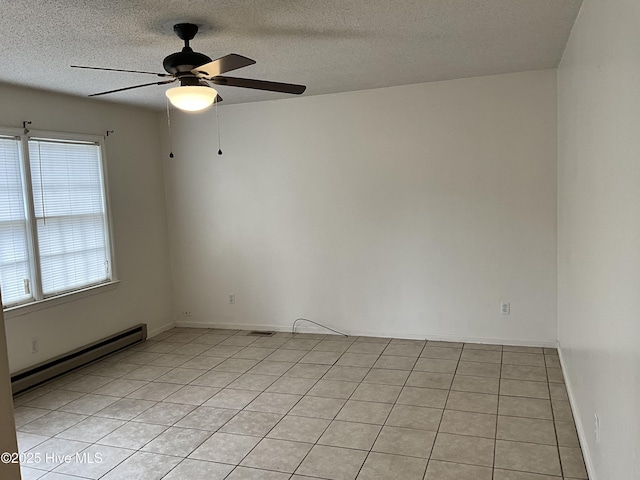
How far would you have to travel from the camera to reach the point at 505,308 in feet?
15.4

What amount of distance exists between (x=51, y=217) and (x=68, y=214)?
0.19m

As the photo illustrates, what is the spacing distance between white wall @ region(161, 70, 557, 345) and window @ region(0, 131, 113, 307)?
42.5 inches

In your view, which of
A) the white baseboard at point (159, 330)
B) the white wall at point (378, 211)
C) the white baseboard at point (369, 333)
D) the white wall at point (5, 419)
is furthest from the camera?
the white baseboard at point (159, 330)

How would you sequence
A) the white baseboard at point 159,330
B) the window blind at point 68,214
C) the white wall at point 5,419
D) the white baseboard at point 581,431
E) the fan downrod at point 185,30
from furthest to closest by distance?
the white baseboard at point 159,330
the window blind at point 68,214
the fan downrod at point 185,30
the white baseboard at point 581,431
the white wall at point 5,419

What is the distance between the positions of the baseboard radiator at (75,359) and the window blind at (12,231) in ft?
1.96

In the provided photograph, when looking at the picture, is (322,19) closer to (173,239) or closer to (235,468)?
(235,468)

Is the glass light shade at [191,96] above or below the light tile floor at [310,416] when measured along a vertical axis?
above

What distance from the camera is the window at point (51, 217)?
4.05m

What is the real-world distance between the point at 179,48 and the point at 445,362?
3202mm

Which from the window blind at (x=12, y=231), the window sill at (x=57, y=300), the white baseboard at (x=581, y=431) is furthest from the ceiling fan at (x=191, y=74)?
the white baseboard at (x=581, y=431)

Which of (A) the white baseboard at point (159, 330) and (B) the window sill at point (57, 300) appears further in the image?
(A) the white baseboard at point (159, 330)

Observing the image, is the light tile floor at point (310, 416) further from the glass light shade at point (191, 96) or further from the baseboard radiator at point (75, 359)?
the glass light shade at point (191, 96)

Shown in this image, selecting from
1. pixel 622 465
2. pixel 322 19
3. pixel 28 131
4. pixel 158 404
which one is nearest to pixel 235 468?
pixel 158 404

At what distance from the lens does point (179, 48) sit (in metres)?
3.27
